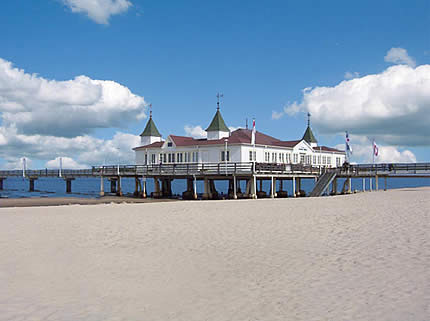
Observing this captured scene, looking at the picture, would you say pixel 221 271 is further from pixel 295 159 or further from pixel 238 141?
pixel 295 159

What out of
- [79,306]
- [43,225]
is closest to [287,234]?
[79,306]

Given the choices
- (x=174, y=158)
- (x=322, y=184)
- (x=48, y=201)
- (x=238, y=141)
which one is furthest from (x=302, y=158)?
(x=48, y=201)

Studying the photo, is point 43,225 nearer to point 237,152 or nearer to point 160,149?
point 237,152

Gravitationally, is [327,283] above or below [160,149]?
below

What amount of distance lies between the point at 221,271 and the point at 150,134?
4009cm

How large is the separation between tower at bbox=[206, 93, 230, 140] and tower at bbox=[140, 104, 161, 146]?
812cm

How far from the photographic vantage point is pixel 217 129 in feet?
135

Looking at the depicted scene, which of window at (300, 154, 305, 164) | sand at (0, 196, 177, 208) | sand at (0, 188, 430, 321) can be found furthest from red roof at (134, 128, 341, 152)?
sand at (0, 188, 430, 321)

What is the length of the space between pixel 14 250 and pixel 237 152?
91.3 feet

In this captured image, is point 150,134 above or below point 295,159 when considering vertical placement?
above

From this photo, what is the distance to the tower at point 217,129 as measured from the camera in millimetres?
41219

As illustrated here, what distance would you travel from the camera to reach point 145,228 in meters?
13.9

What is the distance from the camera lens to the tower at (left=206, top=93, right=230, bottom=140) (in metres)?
41.2

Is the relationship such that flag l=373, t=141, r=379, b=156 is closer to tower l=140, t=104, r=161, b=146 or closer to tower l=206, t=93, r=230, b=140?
tower l=206, t=93, r=230, b=140
